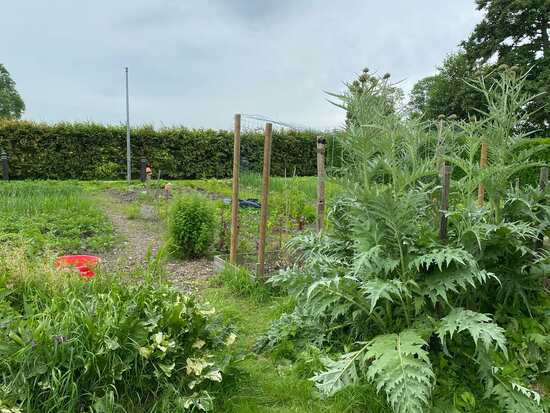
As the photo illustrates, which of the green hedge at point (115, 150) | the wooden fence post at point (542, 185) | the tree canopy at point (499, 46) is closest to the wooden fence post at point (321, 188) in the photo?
the wooden fence post at point (542, 185)

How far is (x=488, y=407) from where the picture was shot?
2.38 metres

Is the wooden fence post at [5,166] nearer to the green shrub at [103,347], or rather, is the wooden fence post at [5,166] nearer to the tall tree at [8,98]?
the green shrub at [103,347]

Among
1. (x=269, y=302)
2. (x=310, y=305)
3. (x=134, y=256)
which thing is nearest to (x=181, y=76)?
(x=134, y=256)

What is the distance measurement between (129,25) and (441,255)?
6058 millimetres

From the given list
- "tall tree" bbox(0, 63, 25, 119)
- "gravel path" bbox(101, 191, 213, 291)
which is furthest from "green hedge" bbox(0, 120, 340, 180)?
"tall tree" bbox(0, 63, 25, 119)

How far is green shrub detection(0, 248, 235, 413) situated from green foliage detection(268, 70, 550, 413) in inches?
29.4

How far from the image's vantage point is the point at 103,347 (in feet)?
7.33

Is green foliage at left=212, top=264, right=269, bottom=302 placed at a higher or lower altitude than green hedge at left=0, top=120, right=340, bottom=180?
lower

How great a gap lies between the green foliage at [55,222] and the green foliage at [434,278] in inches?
161

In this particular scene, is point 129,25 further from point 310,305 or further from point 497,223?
point 497,223

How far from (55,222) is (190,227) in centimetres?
276

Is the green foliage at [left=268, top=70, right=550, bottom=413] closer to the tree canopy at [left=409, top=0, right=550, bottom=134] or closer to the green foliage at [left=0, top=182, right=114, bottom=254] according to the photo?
the green foliage at [left=0, top=182, right=114, bottom=254]

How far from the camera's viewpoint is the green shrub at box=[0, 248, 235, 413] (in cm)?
214

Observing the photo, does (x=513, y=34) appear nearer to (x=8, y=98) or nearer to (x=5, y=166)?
(x=5, y=166)
